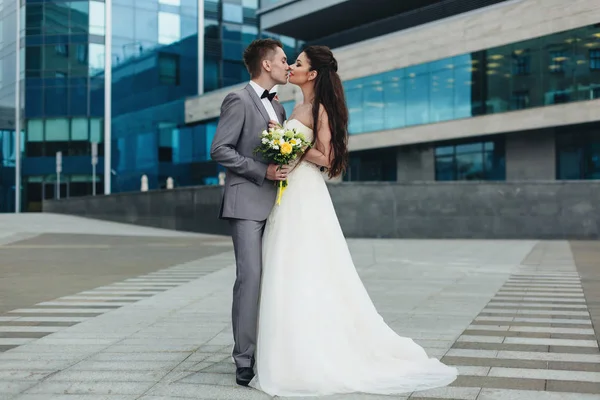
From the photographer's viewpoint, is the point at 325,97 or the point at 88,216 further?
the point at 88,216

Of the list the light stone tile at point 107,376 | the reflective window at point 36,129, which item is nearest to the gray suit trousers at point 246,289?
the light stone tile at point 107,376

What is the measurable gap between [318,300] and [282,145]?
0.99 m

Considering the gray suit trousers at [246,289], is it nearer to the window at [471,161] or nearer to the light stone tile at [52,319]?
the light stone tile at [52,319]

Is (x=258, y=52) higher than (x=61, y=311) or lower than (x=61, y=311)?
higher

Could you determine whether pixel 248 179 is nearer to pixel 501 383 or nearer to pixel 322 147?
pixel 322 147

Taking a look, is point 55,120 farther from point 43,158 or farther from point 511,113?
point 511,113

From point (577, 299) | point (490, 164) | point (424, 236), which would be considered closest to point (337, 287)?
point (577, 299)

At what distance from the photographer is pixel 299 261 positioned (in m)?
5.16

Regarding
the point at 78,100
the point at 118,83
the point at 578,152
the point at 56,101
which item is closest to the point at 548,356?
the point at 578,152

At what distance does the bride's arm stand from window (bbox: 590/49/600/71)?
28690mm

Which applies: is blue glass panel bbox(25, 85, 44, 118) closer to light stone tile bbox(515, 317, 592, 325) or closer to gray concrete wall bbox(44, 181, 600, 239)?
gray concrete wall bbox(44, 181, 600, 239)

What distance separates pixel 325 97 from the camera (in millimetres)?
5363

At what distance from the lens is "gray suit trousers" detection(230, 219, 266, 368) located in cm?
517

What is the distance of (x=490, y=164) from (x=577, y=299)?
90.7 feet
